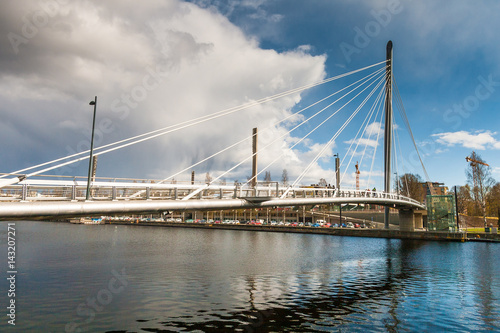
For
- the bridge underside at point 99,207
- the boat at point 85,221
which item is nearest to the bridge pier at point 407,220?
the bridge underside at point 99,207

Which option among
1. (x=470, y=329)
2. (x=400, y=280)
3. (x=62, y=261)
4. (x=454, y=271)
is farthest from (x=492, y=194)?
(x=62, y=261)

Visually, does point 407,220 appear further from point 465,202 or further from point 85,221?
point 85,221

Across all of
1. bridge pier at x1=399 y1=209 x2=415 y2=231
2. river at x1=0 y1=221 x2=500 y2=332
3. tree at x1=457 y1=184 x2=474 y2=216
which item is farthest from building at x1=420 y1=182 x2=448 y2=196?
river at x1=0 y1=221 x2=500 y2=332

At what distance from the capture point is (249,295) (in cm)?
1677

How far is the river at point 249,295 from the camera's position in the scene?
12.5 metres

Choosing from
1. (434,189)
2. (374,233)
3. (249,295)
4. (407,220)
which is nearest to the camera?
(249,295)

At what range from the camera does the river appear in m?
12.5

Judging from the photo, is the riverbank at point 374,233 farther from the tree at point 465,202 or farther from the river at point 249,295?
the tree at point 465,202

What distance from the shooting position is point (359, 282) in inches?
827

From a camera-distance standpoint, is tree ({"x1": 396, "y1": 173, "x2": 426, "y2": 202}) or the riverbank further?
tree ({"x1": 396, "y1": 173, "x2": 426, "y2": 202})

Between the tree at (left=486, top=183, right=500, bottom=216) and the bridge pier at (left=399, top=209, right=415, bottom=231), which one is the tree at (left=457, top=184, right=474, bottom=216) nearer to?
the tree at (left=486, top=183, right=500, bottom=216)

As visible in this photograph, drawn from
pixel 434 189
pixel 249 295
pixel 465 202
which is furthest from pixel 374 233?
pixel 249 295

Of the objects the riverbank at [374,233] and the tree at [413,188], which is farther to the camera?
the tree at [413,188]

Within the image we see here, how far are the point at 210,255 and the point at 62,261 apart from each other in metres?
12.8
